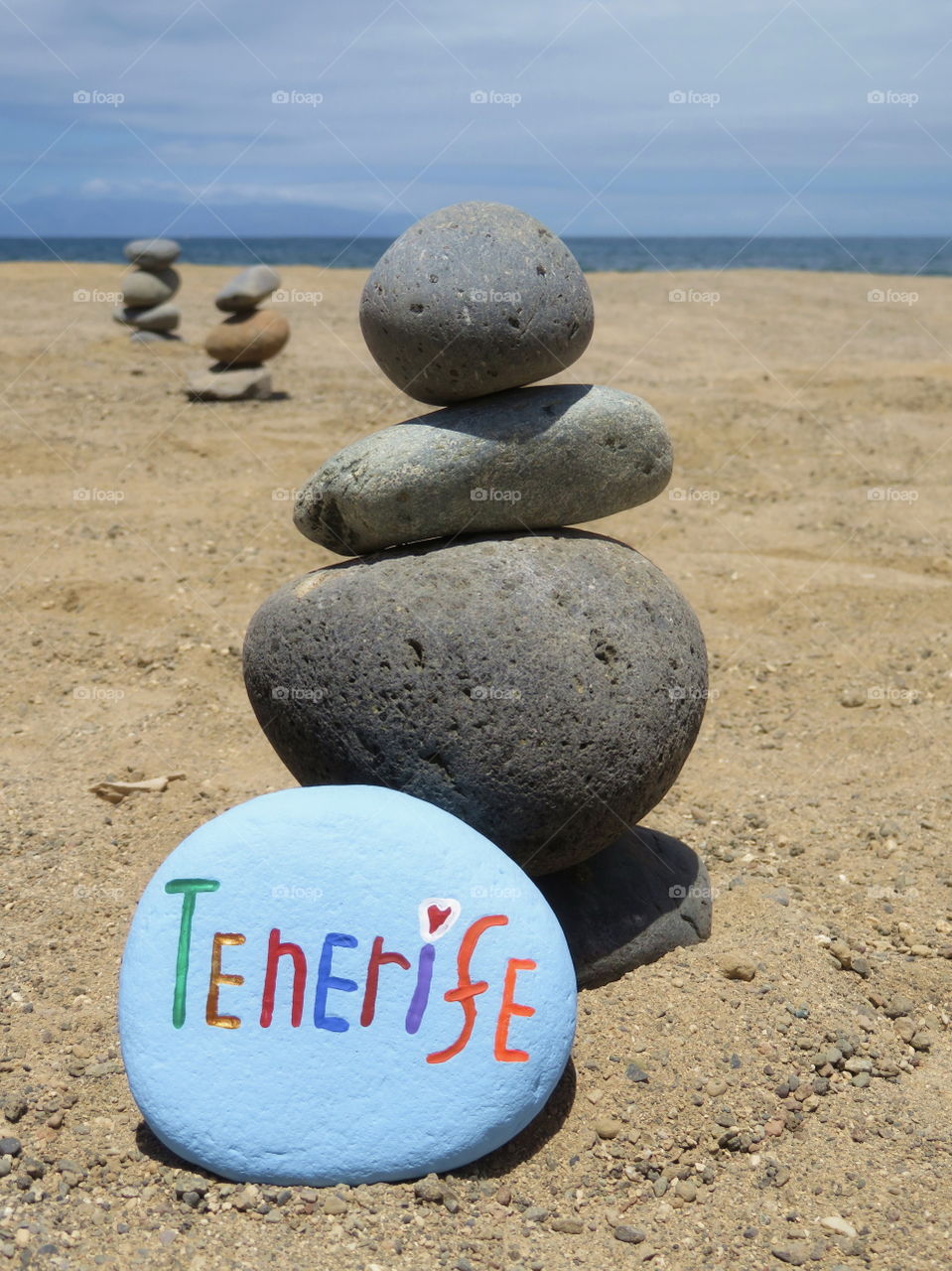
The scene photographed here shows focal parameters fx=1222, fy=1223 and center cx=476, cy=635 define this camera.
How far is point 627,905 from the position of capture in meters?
4.56

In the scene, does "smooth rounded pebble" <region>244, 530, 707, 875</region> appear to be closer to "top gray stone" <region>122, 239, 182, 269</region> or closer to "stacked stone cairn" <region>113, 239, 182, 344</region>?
"stacked stone cairn" <region>113, 239, 182, 344</region>

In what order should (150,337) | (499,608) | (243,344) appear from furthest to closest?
(150,337) < (243,344) < (499,608)

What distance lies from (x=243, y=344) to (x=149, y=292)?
478 centimetres

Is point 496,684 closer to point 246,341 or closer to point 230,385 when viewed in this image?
point 230,385

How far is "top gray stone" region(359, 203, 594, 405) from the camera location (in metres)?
4.20

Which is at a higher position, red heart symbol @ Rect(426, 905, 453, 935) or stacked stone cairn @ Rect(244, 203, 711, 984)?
stacked stone cairn @ Rect(244, 203, 711, 984)

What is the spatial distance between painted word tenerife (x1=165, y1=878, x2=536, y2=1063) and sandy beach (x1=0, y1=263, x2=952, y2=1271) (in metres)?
0.43

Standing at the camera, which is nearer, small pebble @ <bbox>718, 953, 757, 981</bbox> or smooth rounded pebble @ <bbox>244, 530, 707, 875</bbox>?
smooth rounded pebble @ <bbox>244, 530, 707, 875</bbox>

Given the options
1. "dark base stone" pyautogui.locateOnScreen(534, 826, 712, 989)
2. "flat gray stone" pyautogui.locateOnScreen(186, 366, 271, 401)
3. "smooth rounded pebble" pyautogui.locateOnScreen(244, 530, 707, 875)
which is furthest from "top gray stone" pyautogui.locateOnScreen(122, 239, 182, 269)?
"dark base stone" pyautogui.locateOnScreen(534, 826, 712, 989)

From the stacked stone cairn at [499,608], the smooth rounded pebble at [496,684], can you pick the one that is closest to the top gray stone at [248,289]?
the stacked stone cairn at [499,608]

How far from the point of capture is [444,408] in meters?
4.61

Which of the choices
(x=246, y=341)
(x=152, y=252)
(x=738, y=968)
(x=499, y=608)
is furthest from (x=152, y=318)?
(x=738, y=968)

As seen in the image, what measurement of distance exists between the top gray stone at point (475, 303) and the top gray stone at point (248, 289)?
11074 millimetres

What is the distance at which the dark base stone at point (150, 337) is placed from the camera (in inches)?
698
